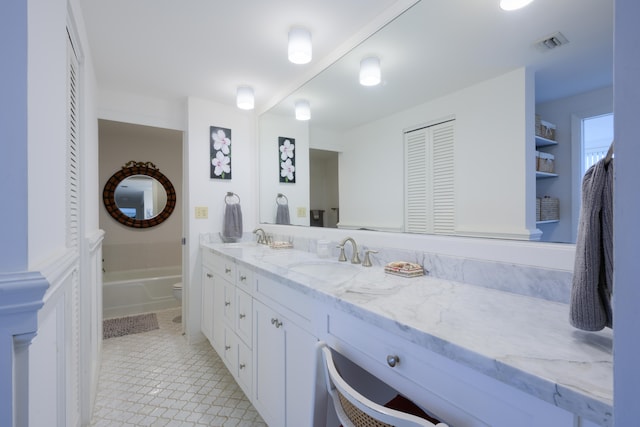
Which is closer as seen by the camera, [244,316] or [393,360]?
[393,360]

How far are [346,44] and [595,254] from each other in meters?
1.65

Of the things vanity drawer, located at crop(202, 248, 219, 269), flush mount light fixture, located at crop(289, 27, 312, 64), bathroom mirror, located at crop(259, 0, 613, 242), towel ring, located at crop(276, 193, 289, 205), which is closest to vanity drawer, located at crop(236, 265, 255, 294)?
vanity drawer, located at crop(202, 248, 219, 269)

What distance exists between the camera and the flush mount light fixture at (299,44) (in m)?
1.56

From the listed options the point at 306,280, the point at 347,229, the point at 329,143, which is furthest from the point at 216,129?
the point at 306,280

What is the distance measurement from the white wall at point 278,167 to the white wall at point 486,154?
0.84 metres

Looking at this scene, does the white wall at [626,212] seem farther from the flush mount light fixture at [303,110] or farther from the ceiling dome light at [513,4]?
the flush mount light fixture at [303,110]

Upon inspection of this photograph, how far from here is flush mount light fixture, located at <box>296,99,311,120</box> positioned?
2156mm

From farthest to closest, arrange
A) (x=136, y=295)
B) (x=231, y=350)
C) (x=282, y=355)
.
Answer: (x=136, y=295)
(x=231, y=350)
(x=282, y=355)

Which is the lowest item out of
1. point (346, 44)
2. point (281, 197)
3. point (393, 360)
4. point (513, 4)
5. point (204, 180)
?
point (393, 360)

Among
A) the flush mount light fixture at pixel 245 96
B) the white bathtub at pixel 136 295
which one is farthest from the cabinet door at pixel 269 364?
the white bathtub at pixel 136 295

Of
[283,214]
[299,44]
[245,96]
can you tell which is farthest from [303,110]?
[283,214]

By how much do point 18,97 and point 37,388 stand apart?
664mm

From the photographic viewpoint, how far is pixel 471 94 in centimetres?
116

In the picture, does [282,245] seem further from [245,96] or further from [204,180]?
[245,96]
